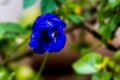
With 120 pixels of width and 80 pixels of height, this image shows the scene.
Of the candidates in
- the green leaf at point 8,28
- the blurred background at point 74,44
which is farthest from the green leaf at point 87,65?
the green leaf at point 8,28

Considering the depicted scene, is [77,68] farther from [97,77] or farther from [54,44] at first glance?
[54,44]

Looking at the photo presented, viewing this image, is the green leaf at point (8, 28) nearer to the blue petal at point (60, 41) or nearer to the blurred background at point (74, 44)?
the blurred background at point (74, 44)

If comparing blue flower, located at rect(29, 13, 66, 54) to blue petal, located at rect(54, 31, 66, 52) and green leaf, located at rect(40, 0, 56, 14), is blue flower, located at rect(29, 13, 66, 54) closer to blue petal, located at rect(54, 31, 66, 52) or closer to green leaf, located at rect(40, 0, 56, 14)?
blue petal, located at rect(54, 31, 66, 52)

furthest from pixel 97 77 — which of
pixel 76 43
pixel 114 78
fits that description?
pixel 76 43

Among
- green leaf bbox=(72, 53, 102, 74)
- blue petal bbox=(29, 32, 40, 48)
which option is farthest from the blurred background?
blue petal bbox=(29, 32, 40, 48)

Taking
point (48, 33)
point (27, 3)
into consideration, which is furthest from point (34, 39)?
point (27, 3)

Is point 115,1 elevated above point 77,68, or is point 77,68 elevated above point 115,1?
point 115,1

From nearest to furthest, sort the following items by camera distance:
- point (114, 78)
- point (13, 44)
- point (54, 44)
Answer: point (54, 44) < point (114, 78) < point (13, 44)

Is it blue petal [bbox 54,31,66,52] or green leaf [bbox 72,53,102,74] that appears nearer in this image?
blue petal [bbox 54,31,66,52]
